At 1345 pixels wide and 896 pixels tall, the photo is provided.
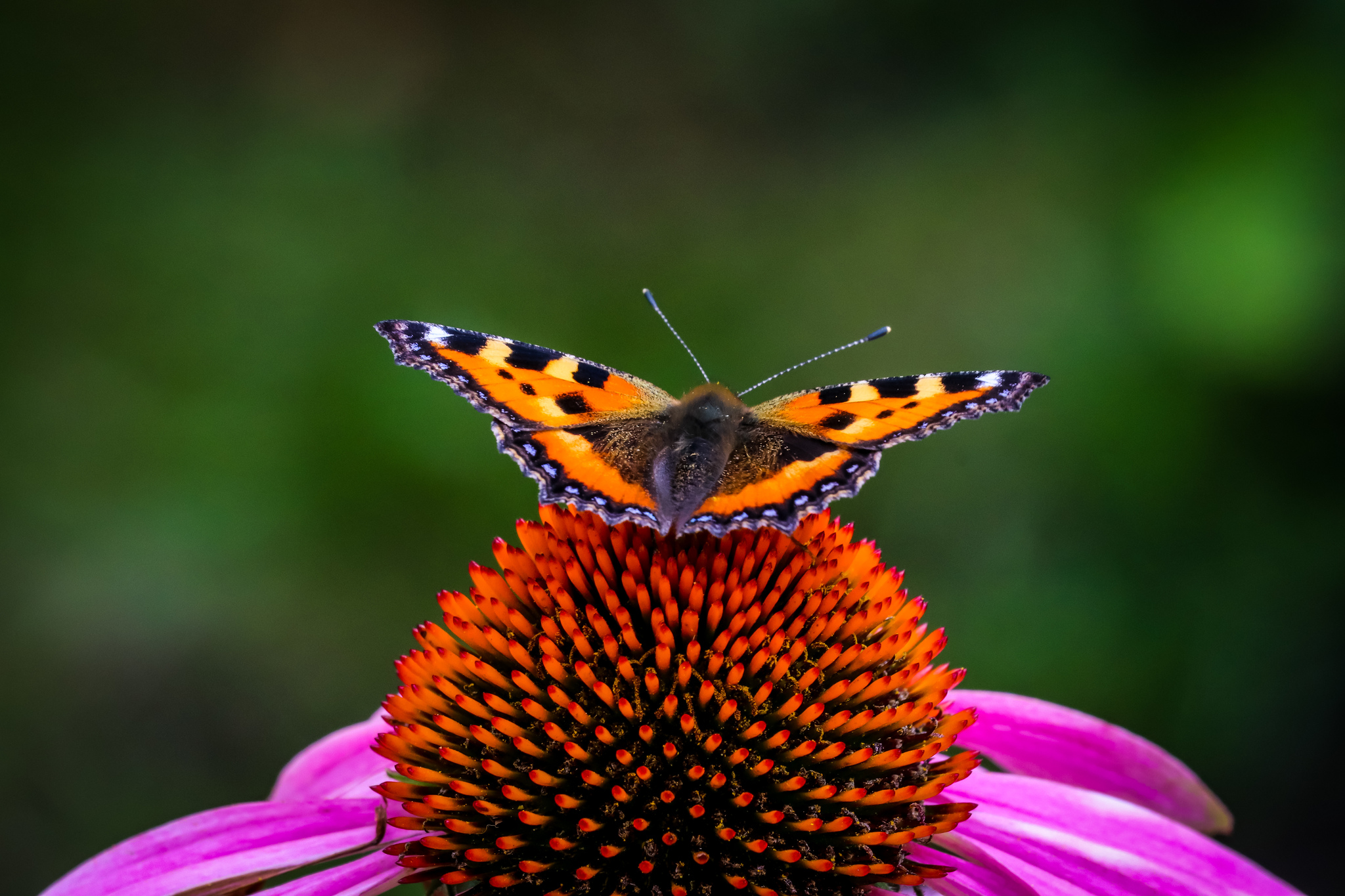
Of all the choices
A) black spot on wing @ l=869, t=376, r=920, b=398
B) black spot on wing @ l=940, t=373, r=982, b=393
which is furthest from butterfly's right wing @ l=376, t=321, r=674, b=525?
black spot on wing @ l=940, t=373, r=982, b=393

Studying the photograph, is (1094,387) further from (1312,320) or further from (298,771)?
(298,771)

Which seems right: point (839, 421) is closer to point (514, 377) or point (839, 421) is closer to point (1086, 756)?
point (514, 377)

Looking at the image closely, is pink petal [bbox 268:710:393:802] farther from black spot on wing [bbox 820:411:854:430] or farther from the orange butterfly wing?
black spot on wing [bbox 820:411:854:430]

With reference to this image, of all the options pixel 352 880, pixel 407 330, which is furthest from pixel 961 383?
pixel 352 880

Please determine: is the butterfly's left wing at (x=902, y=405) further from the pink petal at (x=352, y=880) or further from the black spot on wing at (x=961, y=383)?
the pink petal at (x=352, y=880)

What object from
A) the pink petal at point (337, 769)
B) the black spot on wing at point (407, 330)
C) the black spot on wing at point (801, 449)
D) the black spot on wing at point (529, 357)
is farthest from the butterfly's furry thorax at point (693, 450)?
the pink petal at point (337, 769)

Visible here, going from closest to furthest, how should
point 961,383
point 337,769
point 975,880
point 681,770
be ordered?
point 681,770 → point 975,880 → point 961,383 → point 337,769
